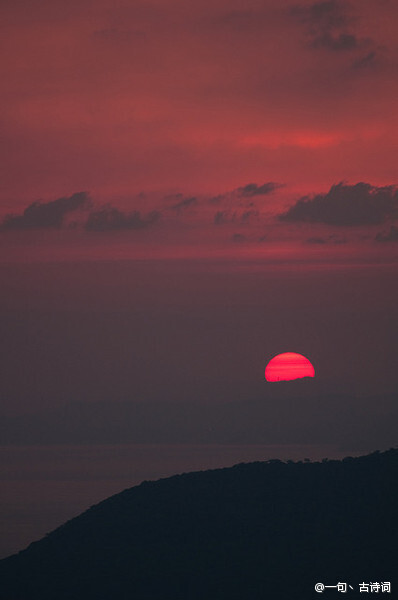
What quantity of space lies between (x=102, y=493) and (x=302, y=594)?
114m

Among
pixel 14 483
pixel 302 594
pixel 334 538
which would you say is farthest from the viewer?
pixel 14 483

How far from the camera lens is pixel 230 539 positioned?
43031 millimetres

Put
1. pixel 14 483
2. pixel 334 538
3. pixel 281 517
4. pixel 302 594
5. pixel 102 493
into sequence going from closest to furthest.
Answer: pixel 302 594 → pixel 334 538 → pixel 281 517 → pixel 102 493 → pixel 14 483

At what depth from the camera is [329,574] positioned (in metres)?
38.2

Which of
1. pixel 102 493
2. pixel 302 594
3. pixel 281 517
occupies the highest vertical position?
pixel 102 493

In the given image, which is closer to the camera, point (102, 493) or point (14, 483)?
point (102, 493)

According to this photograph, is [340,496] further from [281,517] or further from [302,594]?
[302,594]

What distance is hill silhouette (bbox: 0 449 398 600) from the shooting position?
128 feet

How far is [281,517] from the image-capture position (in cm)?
4409

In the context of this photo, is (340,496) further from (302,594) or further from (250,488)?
(302,594)

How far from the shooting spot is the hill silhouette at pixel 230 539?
3916 cm

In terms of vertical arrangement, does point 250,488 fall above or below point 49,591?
above

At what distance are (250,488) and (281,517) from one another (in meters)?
3.88

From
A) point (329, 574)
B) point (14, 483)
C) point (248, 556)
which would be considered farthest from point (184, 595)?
point (14, 483)
